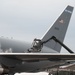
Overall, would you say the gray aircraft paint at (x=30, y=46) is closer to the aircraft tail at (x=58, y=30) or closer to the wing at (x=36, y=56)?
the aircraft tail at (x=58, y=30)

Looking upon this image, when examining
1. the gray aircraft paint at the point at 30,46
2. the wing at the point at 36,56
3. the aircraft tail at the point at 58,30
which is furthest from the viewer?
the aircraft tail at the point at 58,30

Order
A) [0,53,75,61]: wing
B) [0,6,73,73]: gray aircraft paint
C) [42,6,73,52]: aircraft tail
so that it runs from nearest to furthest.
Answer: [0,53,75,61]: wing → [0,6,73,73]: gray aircraft paint → [42,6,73,52]: aircraft tail

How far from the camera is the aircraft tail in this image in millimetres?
31678

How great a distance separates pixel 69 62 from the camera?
2717 cm

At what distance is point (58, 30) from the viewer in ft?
108

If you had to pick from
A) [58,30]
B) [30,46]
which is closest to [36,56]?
[30,46]

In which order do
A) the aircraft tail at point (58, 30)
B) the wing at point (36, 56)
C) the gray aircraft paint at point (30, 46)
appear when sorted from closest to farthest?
the wing at point (36, 56) → the gray aircraft paint at point (30, 46) → the aircraft tail at point (58, 30)

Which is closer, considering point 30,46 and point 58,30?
point 30,46

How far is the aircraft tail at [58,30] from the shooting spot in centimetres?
3168

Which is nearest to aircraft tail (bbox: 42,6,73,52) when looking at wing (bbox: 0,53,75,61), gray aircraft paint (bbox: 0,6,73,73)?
gray aircraft paint (bbox: 0,6,73,73)

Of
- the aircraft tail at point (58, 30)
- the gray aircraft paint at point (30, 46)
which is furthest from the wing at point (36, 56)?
the aircraft tail at point (58, 30)

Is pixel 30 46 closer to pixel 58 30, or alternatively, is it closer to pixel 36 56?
pixel 58 30

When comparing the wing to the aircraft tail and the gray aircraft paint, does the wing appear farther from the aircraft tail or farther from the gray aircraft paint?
the aircraft tail

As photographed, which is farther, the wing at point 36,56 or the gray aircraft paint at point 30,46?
the gray aircraft paint at point 30,46
